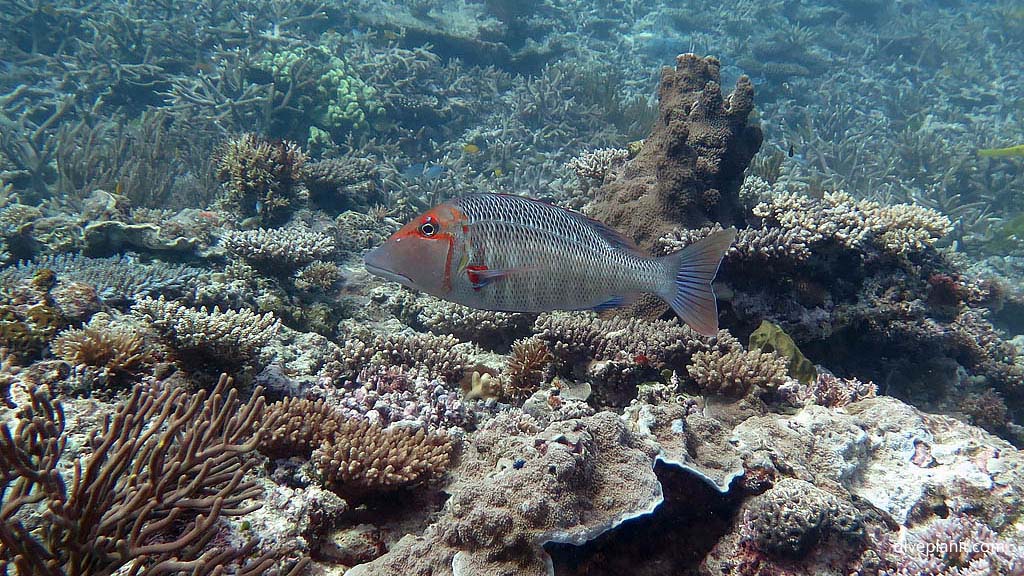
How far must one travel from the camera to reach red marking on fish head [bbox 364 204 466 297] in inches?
97.0

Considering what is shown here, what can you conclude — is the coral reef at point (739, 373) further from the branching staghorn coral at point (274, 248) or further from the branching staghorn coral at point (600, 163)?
the branching staghorn coral at point (274, 248)

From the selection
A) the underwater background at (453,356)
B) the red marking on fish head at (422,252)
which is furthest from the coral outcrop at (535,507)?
the red marking on fish head at (422,252)

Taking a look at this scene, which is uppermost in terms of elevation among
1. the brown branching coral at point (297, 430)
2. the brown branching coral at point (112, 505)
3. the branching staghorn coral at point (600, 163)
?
the branching staghorn coral at point (600, 163)

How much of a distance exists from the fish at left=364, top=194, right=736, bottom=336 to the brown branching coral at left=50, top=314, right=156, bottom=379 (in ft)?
6.50

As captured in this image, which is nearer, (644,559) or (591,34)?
(644,559)

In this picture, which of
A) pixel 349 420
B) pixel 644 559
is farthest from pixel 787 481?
pixel 349 420

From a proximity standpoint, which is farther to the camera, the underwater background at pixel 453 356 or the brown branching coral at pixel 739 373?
the brown branching coral at pixel 739 373

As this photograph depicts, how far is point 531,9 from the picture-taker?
17938 millimetres

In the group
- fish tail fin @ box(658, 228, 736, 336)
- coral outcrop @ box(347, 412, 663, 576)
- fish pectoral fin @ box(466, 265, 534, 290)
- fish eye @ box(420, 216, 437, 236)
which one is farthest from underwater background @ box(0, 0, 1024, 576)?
fish eye @ box(420, 216, 437, 236)

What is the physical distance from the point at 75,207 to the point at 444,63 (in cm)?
1048

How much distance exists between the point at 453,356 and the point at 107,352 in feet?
7.59

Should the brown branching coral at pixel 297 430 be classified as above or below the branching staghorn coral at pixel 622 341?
below

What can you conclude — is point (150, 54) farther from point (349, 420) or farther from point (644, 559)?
point (644, 559)

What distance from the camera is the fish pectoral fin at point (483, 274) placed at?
2.50 m
